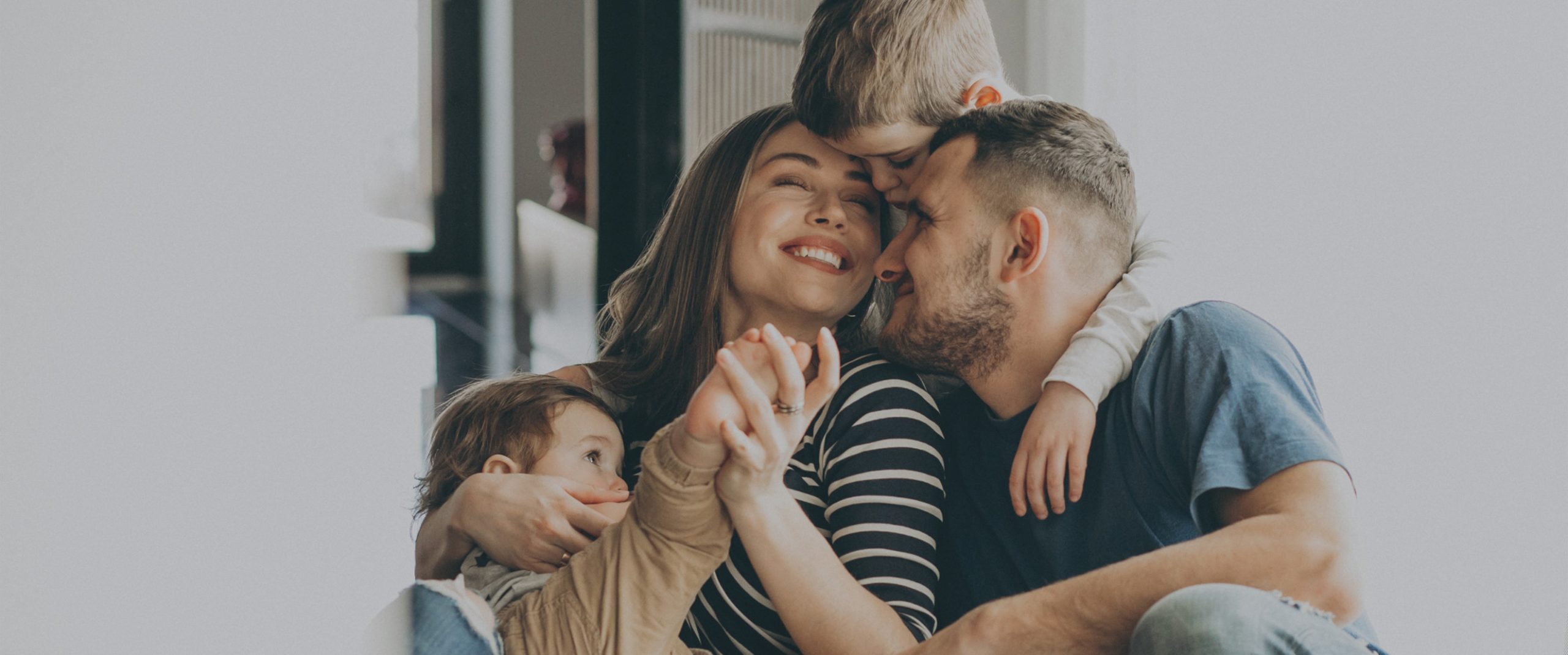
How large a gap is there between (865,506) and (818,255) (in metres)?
0.37

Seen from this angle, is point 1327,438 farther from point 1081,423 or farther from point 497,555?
point 497,555

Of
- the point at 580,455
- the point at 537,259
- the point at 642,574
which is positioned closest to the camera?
the point at 642,574

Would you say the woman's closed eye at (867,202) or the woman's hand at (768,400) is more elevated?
the woman's closed eye at (867,202)

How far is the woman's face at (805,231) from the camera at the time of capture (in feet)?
4.85

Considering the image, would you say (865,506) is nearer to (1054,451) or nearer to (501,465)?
(1054,451)

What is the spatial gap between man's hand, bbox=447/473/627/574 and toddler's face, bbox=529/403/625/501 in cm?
7

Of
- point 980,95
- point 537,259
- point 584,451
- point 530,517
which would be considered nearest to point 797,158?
point 980,95

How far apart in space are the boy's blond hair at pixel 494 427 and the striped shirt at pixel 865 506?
0.28 metres

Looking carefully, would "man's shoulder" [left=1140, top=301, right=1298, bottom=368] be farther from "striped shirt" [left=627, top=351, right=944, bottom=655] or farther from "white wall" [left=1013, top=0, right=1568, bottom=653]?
"striped shirt" [left=627, top=351, right=944, bottom=655]

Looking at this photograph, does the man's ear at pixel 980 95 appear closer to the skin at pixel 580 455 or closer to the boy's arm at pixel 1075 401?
the boy's arm at pixel 1075 401

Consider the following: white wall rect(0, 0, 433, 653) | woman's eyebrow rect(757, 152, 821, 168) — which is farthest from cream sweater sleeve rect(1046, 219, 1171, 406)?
white wall rect(0, 0, 433, 653)

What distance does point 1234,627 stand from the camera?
84cm

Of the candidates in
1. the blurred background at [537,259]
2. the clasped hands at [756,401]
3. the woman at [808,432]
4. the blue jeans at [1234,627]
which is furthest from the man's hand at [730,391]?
the blue jeans at [1234,627]

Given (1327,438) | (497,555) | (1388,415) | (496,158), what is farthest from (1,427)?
(496,158)
